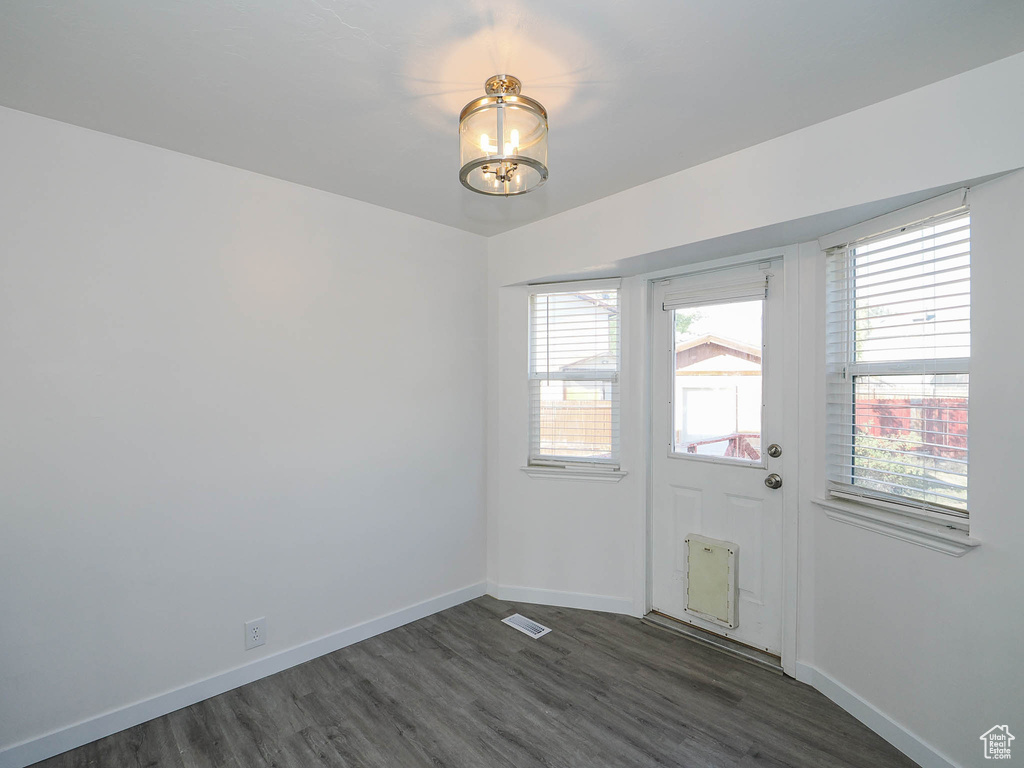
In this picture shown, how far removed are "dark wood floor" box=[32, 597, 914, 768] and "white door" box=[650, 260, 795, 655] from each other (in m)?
0.37

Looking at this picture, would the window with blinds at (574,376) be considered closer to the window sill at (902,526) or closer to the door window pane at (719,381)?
the door window pane at (719,381)

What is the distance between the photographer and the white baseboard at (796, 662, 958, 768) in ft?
6.31

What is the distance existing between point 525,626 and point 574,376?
164cm

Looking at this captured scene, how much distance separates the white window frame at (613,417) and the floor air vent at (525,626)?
3.05 ft

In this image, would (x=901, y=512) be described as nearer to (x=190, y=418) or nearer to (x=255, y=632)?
(x=255, y=632)

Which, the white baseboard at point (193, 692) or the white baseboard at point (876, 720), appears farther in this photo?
the white baseboard at point (193, 692)

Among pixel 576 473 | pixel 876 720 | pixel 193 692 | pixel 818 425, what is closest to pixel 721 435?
pixel 818 425

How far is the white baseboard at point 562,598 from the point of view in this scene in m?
3.29

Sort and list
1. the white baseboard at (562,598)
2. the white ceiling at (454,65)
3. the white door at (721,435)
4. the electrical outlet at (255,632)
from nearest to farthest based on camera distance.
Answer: the white ceiling at (454,65), the electrical outlet at (255,632), the white door at (721,435), the white baseboard at (562,598)

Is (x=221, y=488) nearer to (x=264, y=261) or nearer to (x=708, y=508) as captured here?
(x=264, y=261)

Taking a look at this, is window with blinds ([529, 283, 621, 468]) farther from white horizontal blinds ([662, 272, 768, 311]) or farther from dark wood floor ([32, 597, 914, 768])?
dark wood floor ([32, 597, 914, 768])

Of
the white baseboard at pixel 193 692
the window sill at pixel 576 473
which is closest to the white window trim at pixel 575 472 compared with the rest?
the window sill at pixel 576 473
